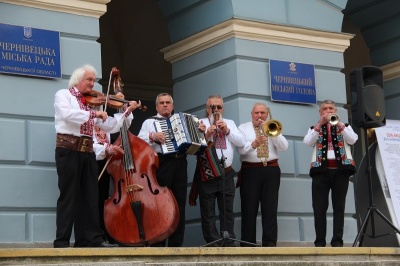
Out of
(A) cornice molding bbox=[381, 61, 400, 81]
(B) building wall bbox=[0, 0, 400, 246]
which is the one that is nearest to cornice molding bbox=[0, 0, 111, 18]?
(B) building wall bbox=[0, 0, 400, 246]

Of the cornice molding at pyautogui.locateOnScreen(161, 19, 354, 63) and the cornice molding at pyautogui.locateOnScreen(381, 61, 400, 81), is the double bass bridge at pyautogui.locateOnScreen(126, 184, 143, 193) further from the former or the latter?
the cornice molding at pyautogui.locateOnScreen(381, 61, 400, 81)

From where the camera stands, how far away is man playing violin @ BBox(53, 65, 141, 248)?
27.5ft

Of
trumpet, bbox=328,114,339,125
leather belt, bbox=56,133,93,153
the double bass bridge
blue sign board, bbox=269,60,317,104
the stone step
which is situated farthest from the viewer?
blue sign board, bbox=269,60,317,104

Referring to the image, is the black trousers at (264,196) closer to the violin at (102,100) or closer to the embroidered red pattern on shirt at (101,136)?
the embroidered red pattern on shirt at (101,136)

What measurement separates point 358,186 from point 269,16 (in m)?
2.31

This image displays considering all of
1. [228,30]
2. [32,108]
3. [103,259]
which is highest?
[228,30]

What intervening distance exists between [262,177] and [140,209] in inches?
75.9

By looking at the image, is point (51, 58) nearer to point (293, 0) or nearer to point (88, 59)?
point (88, 59)

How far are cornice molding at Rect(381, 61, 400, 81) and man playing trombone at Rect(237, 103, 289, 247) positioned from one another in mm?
3791

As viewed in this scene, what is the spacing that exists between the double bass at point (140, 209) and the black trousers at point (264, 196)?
5.20 feet

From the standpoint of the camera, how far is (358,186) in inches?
430

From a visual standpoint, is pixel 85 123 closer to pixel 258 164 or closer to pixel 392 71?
pixel 258 164

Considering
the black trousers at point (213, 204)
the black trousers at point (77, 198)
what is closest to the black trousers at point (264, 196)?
→ the black trousers at point (213, 204)

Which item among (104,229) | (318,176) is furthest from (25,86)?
(318,176)
